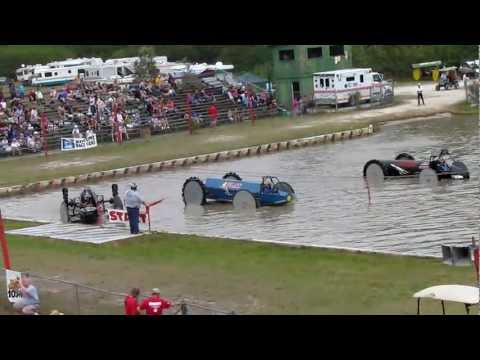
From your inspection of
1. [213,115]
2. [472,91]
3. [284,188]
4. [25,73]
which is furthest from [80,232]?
[25,73]

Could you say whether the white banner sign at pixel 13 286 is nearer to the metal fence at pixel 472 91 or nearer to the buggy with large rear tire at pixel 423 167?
the buggy with large rear tire at pixel 423 167

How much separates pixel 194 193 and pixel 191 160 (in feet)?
32.5

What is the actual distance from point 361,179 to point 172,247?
991cm

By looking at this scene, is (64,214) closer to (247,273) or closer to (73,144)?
(247,273)

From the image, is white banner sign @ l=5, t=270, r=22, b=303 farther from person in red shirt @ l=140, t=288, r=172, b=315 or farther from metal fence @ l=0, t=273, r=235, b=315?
person in red shirt @ l=140, t=288, r=172, b=315

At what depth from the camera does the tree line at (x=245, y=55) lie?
232ft

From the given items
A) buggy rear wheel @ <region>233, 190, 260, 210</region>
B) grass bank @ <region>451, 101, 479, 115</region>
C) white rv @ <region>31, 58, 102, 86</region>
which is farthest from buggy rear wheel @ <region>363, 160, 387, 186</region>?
white rv @ <region>31, 58, 102, 86</region>

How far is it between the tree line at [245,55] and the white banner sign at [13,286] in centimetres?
5245

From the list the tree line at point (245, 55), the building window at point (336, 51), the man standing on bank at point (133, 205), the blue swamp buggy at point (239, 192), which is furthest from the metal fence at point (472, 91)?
the man standing on bank at point (133, 205)

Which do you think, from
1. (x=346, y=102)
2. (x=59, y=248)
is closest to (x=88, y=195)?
(x=59, y=248)

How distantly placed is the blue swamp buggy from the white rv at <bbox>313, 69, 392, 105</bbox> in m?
24.8

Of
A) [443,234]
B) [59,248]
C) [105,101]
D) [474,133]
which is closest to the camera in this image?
[443,234]
